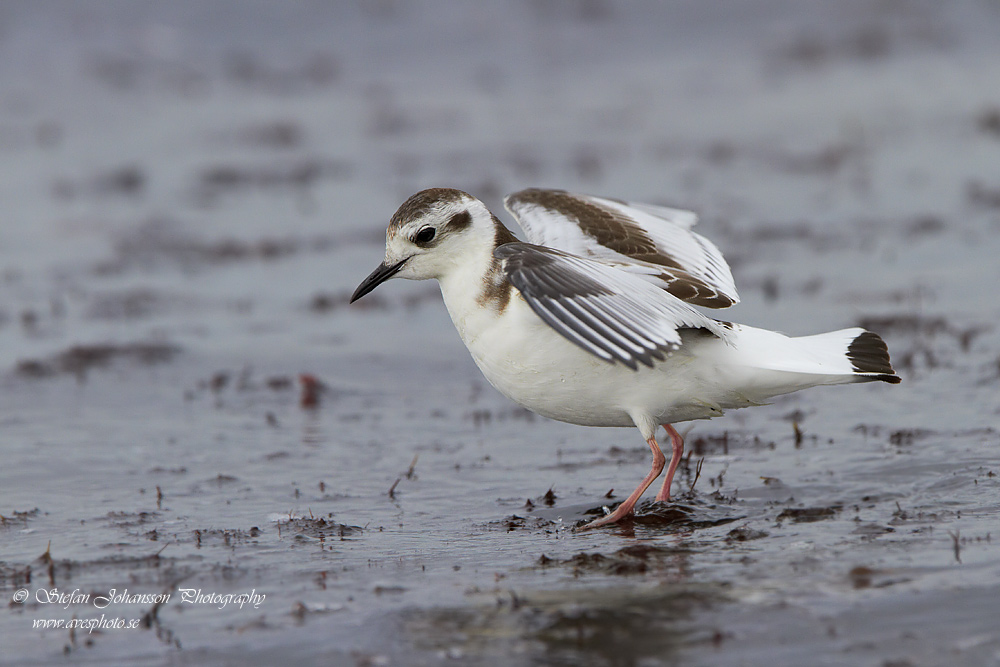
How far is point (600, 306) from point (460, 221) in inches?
46.5

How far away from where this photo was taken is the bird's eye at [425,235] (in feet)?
23.5

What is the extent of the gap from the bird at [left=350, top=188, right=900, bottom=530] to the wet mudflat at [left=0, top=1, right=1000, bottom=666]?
62 cm

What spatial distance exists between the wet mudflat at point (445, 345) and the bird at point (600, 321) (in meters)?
0.62

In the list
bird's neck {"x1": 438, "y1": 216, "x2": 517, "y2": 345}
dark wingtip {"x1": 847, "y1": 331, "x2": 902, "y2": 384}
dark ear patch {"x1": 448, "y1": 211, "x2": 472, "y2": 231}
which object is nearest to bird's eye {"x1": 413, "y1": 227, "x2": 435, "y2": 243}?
dark ear patch {"x1": 448, "y1": 211, "x2": 472, "y2": 231}

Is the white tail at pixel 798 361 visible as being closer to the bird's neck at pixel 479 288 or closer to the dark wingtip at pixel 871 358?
the dark wingtip at pixel 871 358

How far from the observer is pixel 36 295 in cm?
1358

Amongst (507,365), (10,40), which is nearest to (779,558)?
(507,365)

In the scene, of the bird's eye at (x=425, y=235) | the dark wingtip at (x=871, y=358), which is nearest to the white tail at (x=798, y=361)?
the dark wingtip at (x=871, y=358)

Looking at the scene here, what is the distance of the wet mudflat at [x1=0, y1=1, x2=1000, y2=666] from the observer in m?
5.62

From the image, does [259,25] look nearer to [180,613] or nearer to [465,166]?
[465,166]

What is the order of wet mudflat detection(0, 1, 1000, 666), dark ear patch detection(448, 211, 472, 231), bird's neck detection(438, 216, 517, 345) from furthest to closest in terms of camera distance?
dark ear patch detection(448, 211, 472, 231)
bird's neck detection(438, 216, 517, 345)
wet mudflat detection(0, 1, 1000, 666)

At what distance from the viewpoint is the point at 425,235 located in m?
7.20

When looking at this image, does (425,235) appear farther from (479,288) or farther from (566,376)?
(566,376)

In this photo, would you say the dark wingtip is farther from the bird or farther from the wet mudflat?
the wet mudflat
